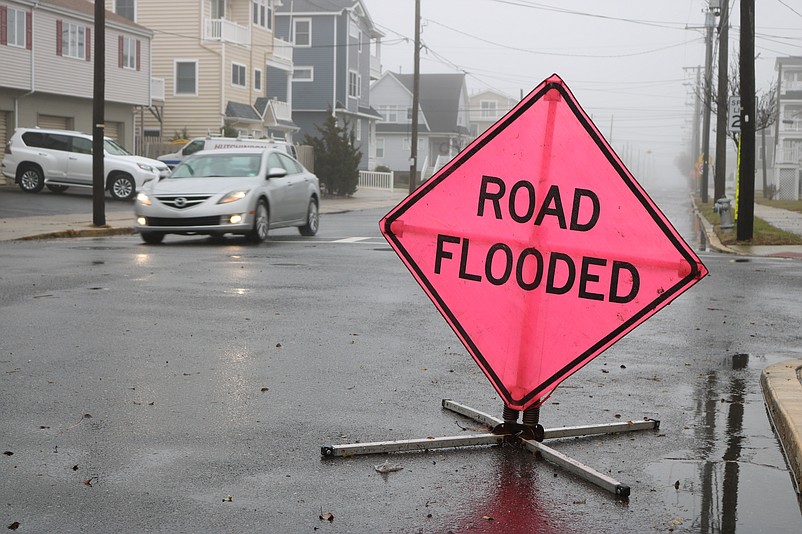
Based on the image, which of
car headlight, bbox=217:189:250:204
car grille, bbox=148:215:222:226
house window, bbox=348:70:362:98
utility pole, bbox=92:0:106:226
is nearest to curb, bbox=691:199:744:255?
car headlight, bbox=217:189:250:204

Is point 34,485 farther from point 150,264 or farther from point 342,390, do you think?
point 150,264

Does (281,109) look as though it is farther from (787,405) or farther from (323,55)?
(787,405)

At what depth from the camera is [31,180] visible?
3391 cm

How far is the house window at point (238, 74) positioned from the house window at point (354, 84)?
13004 millimetres

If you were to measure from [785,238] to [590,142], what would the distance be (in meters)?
17.7

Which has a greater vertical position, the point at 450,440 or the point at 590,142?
the point at 590,142

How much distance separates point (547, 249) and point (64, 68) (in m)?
37.0

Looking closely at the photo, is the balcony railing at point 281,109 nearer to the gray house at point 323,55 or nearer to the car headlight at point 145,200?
the gray house at point 323,55

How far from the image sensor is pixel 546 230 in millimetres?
5570

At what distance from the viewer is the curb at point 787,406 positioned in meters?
5.41

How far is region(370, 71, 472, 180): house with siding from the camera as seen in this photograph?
8575cm

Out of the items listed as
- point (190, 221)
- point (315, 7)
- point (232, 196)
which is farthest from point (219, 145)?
point (315, 7)

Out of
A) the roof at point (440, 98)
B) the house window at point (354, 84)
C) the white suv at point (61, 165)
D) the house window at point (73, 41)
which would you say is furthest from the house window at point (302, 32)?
the white suv at point (61, 165)

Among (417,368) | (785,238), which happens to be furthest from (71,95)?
(417,368)
